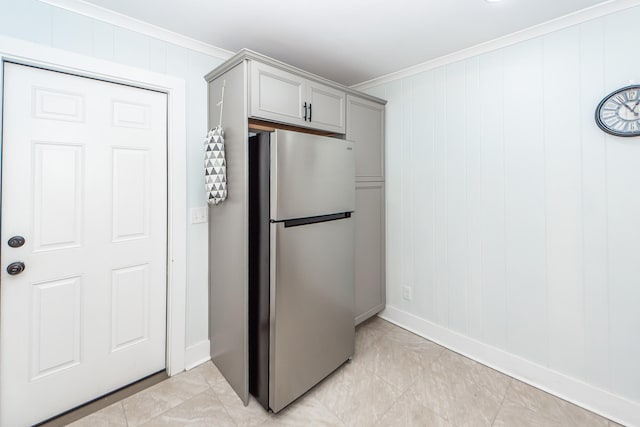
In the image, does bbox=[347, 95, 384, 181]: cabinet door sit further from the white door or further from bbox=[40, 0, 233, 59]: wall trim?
the white door

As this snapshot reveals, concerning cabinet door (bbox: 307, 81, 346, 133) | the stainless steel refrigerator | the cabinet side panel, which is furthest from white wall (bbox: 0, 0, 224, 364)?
cabinet door (bbox: 307, 81, 346, 133)

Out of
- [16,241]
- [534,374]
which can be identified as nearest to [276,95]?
[16,241]

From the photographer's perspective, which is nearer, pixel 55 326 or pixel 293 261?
pixel 55 326

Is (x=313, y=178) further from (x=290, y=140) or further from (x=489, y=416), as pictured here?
(x=489, y=416)

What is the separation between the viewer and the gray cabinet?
2.44 m

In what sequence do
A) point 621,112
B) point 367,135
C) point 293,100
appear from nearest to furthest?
point 621,112, point 293,100, point 367,135

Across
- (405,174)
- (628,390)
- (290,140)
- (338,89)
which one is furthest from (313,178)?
(628,390)

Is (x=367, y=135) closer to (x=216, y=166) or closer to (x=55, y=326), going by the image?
(x=216, y=166)

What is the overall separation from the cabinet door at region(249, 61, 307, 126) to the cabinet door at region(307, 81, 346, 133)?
79 millimetres

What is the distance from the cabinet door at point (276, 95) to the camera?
5.55ft

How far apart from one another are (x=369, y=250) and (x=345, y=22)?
1746mm

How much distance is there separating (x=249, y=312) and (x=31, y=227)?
125 centimetres

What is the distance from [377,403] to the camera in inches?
68.4

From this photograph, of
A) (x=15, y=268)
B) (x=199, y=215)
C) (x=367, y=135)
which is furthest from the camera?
(x=367, y=135)
